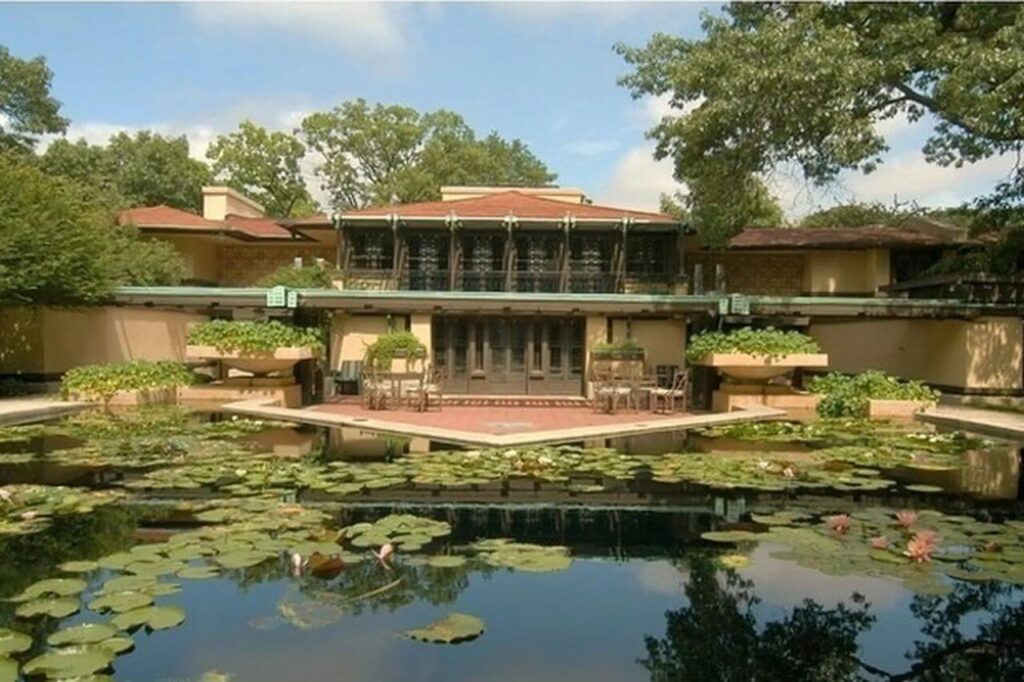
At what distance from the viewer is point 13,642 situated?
3893 mm

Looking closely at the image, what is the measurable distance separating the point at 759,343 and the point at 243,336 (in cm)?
1034

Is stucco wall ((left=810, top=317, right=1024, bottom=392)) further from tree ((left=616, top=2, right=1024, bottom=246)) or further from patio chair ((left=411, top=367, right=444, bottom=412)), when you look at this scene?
patio chair ((left=411, top=367, right=444, bottom=412))

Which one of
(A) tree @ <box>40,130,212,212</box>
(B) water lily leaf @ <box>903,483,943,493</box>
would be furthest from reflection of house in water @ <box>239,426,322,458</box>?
(A) tree @ <box>40,130,212,212</box>

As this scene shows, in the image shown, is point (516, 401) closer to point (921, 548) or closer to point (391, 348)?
point (391, 348)

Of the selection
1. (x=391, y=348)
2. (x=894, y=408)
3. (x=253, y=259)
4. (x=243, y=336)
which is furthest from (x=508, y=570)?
(x=253, y=259)

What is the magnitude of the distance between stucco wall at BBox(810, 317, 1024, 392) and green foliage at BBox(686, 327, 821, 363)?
391 cm

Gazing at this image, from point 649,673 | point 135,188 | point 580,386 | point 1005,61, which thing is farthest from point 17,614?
point 135,188

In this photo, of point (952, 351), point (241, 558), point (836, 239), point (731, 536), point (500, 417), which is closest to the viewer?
point (241, 558)

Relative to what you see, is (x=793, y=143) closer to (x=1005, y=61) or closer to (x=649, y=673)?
(x=1005, y=61)

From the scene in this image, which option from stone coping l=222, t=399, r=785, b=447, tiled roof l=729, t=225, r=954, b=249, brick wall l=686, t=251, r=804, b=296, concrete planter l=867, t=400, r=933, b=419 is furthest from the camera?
brick wall l=686, t=251, r=804, b=296

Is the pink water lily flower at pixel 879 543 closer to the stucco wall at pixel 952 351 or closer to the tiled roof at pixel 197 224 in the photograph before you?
the stucco wall at pixel 952 351

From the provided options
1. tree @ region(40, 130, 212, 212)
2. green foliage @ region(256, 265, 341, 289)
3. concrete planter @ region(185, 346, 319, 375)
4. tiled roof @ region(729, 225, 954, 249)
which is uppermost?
tree @ region(40, 130, 212, 212)

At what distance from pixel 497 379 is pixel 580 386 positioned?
1979mm

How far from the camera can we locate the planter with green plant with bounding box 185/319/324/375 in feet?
54.3
